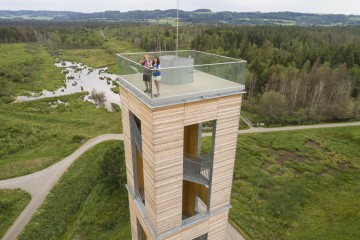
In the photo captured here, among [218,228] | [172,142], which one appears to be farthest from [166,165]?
[218,228]

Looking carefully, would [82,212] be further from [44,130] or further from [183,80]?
[44,130]

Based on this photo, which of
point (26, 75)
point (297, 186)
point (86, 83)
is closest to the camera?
point (297, 186)

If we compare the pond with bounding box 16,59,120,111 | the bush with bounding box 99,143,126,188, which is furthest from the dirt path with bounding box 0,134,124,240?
the pond with bounding box 16,59,120,111

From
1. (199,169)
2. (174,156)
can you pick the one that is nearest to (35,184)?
(199,169)

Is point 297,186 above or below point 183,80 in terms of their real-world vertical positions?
below

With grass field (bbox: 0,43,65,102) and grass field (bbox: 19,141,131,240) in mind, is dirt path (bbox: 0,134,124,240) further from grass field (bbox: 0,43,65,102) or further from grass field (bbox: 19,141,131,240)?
grass field (bbox: 0,43,65,102)

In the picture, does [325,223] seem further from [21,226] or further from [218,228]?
[21,226]
